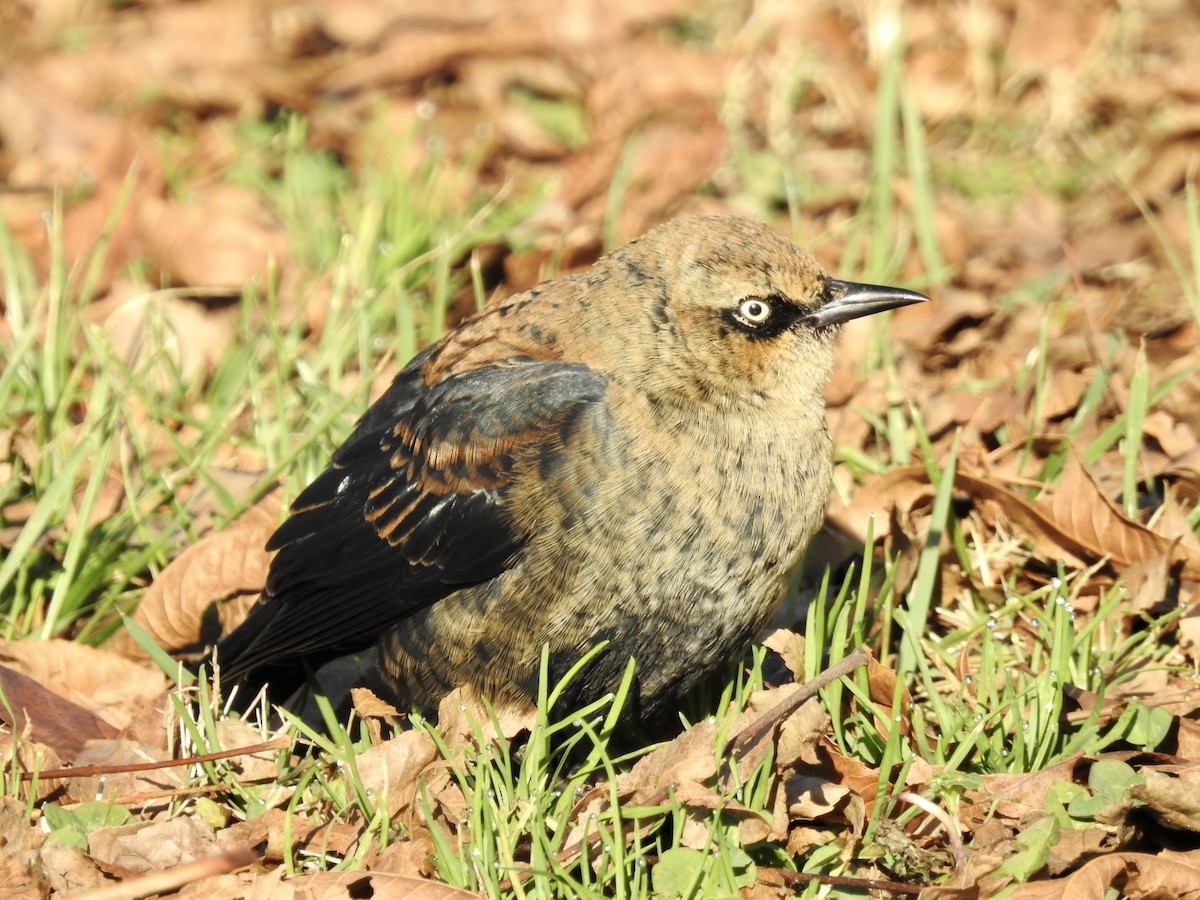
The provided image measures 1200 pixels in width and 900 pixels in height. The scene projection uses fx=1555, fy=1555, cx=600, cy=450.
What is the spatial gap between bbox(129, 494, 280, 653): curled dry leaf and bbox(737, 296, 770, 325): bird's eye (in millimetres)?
1481

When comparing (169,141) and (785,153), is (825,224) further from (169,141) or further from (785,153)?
(169,141)

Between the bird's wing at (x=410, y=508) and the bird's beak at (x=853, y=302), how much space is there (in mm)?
554

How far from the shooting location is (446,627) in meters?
3.60

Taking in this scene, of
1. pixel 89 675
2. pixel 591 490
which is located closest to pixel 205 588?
pixel 89 675

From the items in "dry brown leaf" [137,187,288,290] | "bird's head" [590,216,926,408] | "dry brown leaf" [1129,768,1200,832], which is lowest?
"dry brown leaf" [1129,768,1200,832]

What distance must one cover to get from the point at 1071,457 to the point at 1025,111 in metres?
3.20

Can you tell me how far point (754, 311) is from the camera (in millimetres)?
3596

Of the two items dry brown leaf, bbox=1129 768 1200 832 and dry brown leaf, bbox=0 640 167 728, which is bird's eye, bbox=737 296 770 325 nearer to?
dry brown leaf, bbox=1129 768 1200 832

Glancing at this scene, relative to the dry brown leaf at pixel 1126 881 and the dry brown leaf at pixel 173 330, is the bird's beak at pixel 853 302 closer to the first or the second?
the dry brown leaf at pixel 1126 881

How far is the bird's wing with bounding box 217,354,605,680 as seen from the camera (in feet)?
11.6

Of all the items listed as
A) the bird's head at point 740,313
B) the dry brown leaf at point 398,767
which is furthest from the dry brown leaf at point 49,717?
the bird's head at point 740,313

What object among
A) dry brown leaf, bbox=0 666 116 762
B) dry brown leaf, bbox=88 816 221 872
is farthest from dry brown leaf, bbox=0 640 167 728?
dry brown leaf, bbox=88 816 221 872

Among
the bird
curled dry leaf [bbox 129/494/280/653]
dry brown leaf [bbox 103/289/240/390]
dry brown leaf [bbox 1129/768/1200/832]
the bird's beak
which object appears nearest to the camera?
dry brown leaf [bbox 1129/768/1200/832]

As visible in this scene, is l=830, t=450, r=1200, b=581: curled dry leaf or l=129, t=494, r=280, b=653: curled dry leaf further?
l=129, t=494, r=280, b=653: curled dry leaf
